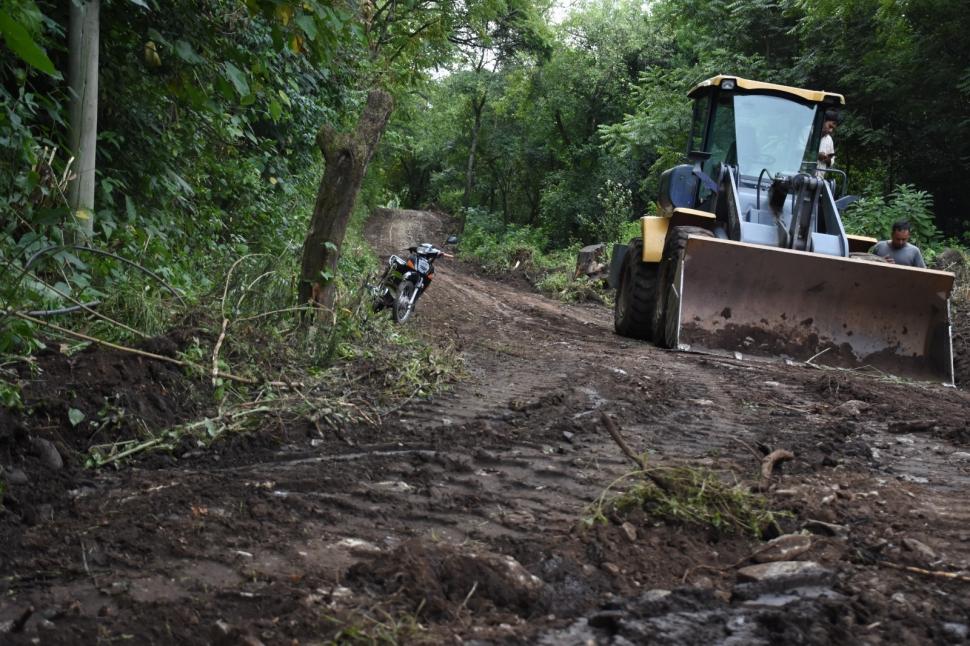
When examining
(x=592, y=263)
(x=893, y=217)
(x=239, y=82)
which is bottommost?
(x=592, y=263)

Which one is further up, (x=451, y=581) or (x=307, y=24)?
(x=307, y=24)

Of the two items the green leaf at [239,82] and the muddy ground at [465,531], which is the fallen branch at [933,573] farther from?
the green leaf at [239,82]

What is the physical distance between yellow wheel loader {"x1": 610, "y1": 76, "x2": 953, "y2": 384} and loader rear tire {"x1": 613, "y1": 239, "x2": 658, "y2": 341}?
0.01 meters

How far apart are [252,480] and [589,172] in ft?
87.0

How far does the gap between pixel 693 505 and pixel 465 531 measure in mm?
867

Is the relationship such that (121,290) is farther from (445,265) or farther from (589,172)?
(589,172)

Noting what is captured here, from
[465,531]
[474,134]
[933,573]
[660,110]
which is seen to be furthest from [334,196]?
[474,134]

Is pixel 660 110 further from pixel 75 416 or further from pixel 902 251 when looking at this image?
pixel 75 416

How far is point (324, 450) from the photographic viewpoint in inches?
171

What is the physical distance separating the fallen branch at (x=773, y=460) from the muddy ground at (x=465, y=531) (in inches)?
2.2

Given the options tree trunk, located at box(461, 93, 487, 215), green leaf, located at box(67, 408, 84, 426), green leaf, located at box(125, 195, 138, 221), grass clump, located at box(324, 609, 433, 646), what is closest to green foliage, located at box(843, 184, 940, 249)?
green leaf, located at box(125, 195, 138, 221)

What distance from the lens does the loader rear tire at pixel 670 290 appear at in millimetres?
8578

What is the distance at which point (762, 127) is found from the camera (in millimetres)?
9875

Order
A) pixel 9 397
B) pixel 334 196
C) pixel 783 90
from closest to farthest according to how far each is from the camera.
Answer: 1. pixel 9 397
2. pixel 334 196
3. pixel 783 90
